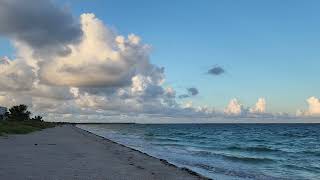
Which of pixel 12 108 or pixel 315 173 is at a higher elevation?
pixel 12 108

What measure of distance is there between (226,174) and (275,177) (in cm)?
277

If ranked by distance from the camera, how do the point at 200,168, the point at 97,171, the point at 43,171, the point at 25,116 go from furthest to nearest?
the point at 25,116 < the point at 200,168 < the point at 97,171 < the point at 43,171

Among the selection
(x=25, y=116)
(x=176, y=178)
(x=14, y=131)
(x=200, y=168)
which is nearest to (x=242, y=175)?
(x=200, y=168)

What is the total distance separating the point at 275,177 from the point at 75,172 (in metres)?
11.5

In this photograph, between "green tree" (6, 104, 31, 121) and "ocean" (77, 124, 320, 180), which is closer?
"ocean" (77, 124, 320, 180)

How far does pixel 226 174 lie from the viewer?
78.8 ft

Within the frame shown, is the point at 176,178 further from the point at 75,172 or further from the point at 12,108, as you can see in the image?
the point at 12,108

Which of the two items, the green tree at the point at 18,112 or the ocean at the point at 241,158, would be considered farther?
the green tree at the point at 18,112

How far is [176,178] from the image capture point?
19156 millimetres

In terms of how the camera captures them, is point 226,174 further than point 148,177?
Yes

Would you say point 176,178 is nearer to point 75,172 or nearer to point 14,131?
point 75,172

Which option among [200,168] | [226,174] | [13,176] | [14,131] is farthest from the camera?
[14,131]

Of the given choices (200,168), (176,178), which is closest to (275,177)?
(200,168)

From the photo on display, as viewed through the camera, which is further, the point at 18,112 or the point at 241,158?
the point at 18,112
